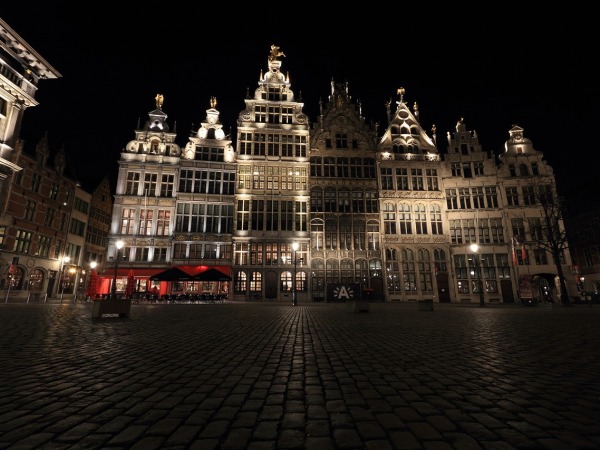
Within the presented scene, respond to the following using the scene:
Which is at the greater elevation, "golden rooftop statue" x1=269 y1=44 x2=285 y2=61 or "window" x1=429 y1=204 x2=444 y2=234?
"golden rooftop statue" x1=269 y1=44 x2=285 y2=61

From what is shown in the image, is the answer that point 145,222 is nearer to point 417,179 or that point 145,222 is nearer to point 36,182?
point 36,182

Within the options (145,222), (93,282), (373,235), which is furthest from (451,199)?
(93,282)

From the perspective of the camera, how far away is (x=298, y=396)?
329 centimetres

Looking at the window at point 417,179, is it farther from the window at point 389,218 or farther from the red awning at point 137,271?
the red awning at point 137,271

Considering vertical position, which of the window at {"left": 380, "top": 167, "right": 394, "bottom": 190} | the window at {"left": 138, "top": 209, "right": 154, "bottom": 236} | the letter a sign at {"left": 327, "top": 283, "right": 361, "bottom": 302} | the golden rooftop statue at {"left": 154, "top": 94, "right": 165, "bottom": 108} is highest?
the golden rooftop statue at {"left": 154, "top": 94, "right": 165, "bottom": 108}

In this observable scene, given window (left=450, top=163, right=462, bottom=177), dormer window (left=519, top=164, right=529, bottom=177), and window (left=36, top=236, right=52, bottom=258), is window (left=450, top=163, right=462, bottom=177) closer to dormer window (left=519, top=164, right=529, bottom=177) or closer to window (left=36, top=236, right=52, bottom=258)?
dormer window (left=519, top=164, right=529, bottom=177)

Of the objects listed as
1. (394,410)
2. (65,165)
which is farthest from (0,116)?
(394,410)

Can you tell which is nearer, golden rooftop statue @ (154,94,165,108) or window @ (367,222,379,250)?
window @ (367,222,379,250)

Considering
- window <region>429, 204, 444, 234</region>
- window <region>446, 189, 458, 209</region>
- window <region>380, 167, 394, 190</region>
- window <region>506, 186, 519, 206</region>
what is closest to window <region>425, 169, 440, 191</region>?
window <region>446, 189, 458, 209</region>

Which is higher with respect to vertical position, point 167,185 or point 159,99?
point 159,99

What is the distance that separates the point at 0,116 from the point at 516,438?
105 ft

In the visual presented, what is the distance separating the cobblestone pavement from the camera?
230cm

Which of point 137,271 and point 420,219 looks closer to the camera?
point 137,271

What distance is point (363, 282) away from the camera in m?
31.9
